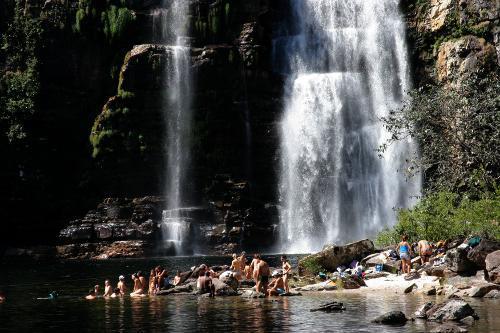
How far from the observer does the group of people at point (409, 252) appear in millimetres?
29344

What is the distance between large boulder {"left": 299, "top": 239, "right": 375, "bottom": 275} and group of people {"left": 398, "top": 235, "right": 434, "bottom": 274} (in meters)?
2.61

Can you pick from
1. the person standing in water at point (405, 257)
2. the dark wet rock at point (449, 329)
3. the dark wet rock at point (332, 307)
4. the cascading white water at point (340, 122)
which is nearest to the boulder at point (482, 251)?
the person standing in water at point (405, 257)

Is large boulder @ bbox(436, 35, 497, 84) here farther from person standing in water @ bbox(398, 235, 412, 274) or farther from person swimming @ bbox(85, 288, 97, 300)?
person swimming @ bbox(85, 288, 97, 300)

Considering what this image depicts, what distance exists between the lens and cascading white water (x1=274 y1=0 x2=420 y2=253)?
58.8m

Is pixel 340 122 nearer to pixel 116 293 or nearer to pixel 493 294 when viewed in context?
pixel 116 293

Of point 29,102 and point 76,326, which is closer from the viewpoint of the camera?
point 76,326

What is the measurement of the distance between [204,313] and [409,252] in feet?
36.6

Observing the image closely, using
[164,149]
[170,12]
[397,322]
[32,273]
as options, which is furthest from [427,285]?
[170,12]

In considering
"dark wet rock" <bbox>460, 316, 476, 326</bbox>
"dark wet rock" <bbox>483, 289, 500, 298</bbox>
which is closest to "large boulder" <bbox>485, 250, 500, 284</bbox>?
"dark wet rock" <bbox>483, 289, 500, 298</bbox>

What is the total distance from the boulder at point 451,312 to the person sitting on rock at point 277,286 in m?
8.99

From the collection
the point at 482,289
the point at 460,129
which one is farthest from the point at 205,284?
the point at 460,129

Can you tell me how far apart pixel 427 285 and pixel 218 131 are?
39.3 meters

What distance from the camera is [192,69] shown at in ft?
210

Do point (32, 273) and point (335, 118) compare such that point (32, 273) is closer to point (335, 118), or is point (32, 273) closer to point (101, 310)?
point (101, 310)
